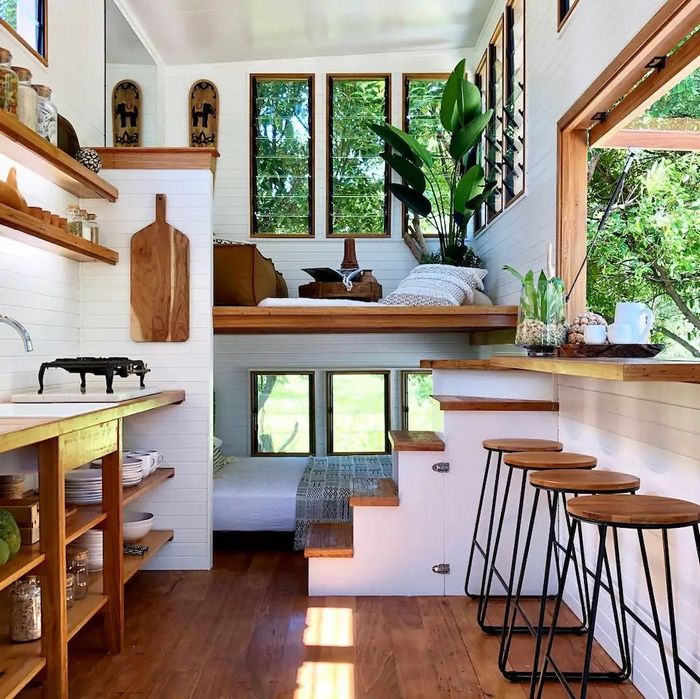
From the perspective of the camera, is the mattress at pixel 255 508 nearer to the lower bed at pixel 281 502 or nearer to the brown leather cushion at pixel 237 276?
the lower bed at pixel 281 502

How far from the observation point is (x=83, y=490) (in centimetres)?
302

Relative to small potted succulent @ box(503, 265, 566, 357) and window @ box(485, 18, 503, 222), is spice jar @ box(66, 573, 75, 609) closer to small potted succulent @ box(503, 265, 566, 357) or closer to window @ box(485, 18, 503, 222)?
small potted succulent @ box(503, 265, 566, 357)

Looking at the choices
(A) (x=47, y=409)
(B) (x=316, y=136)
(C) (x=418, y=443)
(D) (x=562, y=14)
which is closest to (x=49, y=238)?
(A) (x=47, y=409)

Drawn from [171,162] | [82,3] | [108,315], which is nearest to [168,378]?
[108,315]

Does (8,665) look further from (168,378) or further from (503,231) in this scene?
(503,231)

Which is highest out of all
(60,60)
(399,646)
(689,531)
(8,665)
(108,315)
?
(60,60)

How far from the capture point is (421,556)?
346cm

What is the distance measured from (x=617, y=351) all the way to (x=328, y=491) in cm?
230

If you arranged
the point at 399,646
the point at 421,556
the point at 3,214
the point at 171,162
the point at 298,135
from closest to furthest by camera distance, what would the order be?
the point at 3,214 < the point at 399,646 < the point at 421,556 < the point at 171,162 < the point at 298,135

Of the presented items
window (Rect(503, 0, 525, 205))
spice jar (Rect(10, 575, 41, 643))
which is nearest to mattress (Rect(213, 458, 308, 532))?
spice jar (Rect(10, 575, 41, 643))

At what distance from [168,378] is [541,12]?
290 centimetres

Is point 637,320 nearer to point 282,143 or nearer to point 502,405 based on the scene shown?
point 502,405

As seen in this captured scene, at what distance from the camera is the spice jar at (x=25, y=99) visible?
8.86ft

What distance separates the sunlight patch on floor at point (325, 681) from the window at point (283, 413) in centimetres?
326
